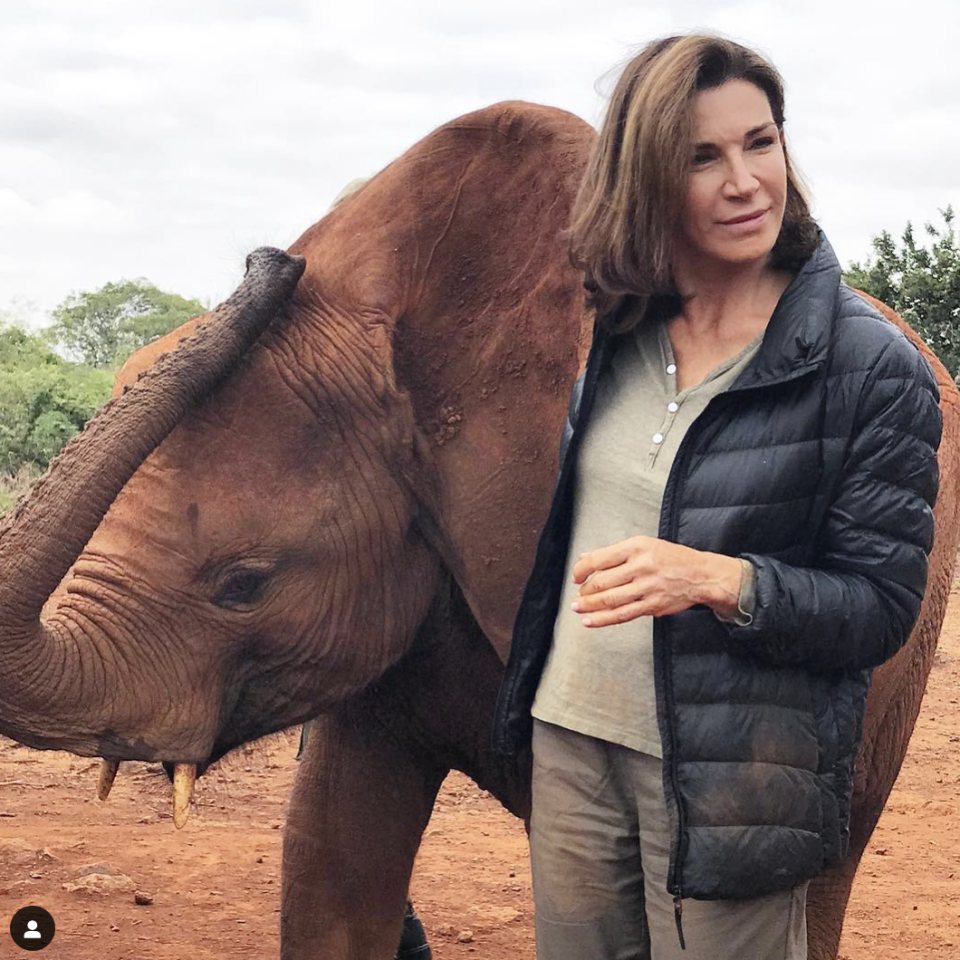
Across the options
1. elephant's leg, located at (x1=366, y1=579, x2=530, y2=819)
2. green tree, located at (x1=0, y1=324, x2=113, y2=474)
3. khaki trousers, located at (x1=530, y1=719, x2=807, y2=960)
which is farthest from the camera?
green tree, located at (x1=0, y1=324, x2=113, y2=474)

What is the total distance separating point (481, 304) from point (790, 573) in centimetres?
158

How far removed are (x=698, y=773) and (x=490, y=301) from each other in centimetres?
165

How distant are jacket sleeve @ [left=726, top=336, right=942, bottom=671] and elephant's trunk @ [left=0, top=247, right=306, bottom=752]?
1507 mm

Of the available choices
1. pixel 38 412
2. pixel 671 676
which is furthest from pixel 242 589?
pixel 38 412

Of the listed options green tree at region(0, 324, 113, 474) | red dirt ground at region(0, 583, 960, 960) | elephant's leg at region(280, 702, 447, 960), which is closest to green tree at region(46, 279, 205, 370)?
green tree at region(0, 324, 113, 474)

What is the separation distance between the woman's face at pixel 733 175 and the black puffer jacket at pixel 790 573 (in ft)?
0.60

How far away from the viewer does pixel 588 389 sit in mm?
2877

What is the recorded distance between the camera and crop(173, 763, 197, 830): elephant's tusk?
11.8ft

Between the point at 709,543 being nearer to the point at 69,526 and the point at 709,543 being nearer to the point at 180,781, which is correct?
the point at 69,526

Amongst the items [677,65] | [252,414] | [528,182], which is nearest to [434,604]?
[252,414]

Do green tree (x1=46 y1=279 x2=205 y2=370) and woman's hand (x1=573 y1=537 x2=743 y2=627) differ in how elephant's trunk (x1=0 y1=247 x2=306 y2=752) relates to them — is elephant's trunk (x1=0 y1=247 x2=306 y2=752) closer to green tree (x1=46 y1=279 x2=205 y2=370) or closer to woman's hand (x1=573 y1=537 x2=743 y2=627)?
woman's hand (x1=573 y1=537 x2=743 y2=627)

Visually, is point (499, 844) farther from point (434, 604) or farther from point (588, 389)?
point (588, 389)

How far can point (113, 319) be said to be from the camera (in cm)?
3238

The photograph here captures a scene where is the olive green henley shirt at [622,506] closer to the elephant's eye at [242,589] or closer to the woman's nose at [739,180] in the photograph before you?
the woman's nose at [739,180]
